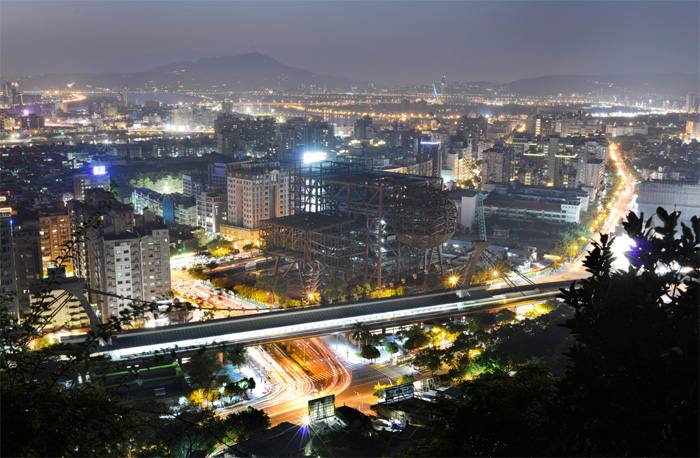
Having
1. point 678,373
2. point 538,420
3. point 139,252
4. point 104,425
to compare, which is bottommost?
point 139,252

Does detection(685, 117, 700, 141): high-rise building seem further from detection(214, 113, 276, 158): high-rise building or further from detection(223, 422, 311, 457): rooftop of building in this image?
detection(223, 422, 311, 457): rooftop of building

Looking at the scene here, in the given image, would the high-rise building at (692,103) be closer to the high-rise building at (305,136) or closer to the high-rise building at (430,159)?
the high-rise building at (305,136)

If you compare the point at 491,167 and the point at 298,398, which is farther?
the point at 491,167

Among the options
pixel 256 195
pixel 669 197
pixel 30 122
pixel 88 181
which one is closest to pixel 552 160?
pixel 669 197

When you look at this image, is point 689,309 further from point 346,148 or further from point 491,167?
point 346,148

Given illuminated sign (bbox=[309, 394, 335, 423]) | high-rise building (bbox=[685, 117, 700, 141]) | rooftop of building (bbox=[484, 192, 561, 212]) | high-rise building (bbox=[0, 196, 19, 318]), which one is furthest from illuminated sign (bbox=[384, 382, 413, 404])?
high-rise building (bbox=[685, 117, 700, 141])

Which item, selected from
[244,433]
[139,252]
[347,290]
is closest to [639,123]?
[347,290]

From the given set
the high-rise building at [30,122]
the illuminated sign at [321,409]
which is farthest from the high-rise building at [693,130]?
the high-rise building at [30,122]
